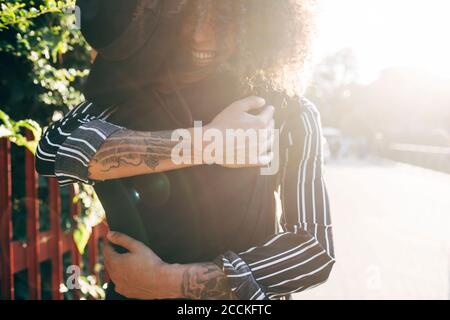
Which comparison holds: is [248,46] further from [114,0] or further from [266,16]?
[114,0]

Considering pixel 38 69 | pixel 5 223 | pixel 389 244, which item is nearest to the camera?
pixel 5 223

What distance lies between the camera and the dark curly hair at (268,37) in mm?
1322

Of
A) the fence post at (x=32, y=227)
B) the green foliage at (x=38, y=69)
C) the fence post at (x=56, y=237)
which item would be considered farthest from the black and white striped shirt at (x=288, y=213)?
the fence post at (x=56, y=237)

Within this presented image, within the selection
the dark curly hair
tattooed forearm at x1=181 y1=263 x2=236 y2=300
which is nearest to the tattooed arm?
tattooed forearm at x1=181 y1=263 x2=236 y2=300

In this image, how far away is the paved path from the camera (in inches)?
197

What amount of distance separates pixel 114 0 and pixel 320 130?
70cm

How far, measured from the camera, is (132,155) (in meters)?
1.21

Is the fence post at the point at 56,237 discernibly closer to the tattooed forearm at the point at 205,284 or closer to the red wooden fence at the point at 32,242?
the red wooden fence at the point at 32,242

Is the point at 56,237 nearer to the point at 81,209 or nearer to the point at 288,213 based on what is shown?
the point at 81,209

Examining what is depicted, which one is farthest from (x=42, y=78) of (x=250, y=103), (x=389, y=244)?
(x=389, y=244)

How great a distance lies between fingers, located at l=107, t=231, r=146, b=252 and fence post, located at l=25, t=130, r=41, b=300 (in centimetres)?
136

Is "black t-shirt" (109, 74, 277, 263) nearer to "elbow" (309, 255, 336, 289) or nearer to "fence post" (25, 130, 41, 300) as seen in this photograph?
"elbow" (309, 255, 336, 289)

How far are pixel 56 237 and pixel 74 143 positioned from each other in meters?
1.68

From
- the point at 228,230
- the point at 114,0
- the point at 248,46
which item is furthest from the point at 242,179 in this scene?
the point at 114,0
